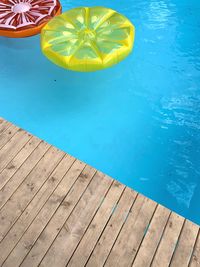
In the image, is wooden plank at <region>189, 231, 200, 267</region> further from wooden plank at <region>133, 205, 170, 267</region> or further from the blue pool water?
the blue pool water

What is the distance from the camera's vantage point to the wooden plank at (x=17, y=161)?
9.59ft

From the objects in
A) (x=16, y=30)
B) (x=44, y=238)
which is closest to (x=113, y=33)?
(x=16, y=30)

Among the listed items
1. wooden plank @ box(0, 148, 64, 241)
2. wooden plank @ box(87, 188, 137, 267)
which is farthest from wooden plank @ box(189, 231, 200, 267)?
wooden plank @ box(0, 148, 64, 241)

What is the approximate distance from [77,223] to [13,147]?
109 cm

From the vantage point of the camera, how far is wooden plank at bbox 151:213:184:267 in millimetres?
2406

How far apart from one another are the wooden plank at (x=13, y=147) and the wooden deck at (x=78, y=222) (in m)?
0.01

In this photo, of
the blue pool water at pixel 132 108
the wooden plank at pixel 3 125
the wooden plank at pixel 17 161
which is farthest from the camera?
the blue pool water at pixel 132 108

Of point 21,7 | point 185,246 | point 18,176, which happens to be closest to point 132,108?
point 18,176

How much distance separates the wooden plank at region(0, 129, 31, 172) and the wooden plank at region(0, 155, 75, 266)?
48 centimetres

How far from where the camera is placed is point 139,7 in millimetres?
5582

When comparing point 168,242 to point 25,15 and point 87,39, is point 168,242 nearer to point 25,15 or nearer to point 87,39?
point 87,39

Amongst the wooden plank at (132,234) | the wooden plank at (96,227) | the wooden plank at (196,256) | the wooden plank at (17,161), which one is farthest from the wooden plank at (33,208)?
the wooden plank at (196,256)

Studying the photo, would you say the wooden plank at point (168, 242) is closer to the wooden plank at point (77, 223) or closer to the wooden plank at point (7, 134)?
the wooden plank at point (77, 223)

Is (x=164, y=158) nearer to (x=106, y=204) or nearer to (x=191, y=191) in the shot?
(x=191, y=191)
